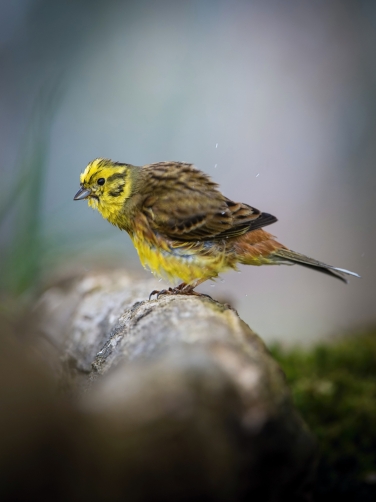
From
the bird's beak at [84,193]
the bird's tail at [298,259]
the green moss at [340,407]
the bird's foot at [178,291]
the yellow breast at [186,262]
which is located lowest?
the green moss at [340,407]

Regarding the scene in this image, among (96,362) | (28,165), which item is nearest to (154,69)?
(28,165)

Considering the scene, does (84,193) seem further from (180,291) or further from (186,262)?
(180,291)

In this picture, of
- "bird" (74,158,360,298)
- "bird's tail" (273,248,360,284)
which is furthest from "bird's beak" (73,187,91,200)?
"bird's tail" (273,248,360,284)

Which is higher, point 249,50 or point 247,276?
point 249,50

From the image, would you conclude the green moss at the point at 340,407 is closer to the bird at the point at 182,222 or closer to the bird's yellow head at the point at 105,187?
the bird at the point at 182,222

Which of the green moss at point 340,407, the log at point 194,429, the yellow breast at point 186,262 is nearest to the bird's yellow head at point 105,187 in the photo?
the yellow breast at point 186,262

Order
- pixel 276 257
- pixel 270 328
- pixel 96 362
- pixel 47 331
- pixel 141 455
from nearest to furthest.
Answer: pixel 141 455
pixel 96 362
pixel 276 257
pixel 47 331
pixel 270 328

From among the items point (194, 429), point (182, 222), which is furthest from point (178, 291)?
point (194, 429)

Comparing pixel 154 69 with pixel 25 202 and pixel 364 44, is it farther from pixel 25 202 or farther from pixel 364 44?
pixel 25 202
